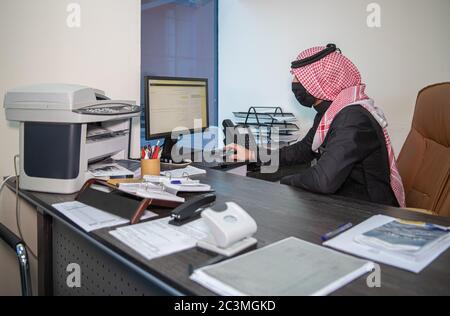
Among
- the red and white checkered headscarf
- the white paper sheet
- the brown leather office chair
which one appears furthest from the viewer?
the red and white checkered headscarf

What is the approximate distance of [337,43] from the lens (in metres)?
2.32

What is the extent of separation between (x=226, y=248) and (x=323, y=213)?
0.43m

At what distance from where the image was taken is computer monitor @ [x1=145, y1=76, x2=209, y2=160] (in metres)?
1.84

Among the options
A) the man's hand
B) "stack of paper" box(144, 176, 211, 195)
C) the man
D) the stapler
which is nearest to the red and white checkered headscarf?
the man

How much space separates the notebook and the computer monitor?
3.89 feet

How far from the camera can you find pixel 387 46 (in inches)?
84.4

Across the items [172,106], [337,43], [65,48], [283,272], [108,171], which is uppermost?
[337,43]

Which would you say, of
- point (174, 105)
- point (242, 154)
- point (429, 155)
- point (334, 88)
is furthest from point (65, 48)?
point (429, 155)

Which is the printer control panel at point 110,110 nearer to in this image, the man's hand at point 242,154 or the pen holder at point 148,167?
the pen holder at point 148,167

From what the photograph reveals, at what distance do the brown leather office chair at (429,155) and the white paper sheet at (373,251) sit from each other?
26.8 inches

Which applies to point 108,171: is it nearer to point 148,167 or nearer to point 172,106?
point 148,167

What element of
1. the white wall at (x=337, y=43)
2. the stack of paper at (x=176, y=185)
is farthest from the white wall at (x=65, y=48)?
the white wall at (x=337, y=43)

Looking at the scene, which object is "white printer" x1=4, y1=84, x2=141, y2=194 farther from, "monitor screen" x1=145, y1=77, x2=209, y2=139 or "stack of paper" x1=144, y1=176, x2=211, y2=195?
"monitor screen" x1=145, y1=77, x2=209, y2=139

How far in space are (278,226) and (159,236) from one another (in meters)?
0.32
